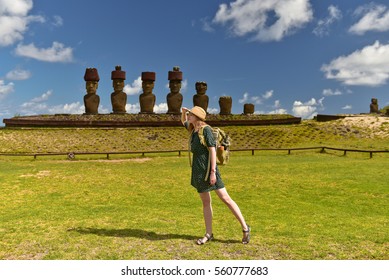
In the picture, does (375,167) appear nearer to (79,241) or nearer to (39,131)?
(79,241)

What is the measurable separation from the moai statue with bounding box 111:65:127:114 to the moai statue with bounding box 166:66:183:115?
5162 millimetres

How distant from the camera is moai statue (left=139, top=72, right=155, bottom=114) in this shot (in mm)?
40541

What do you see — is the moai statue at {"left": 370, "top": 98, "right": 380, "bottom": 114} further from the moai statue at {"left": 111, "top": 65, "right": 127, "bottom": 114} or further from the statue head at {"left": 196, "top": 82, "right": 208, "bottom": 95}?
the moai statue at {"left": 111, "top": 65, "right": 127, "bottom": 114}

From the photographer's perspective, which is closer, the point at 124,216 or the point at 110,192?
the point at 124,216

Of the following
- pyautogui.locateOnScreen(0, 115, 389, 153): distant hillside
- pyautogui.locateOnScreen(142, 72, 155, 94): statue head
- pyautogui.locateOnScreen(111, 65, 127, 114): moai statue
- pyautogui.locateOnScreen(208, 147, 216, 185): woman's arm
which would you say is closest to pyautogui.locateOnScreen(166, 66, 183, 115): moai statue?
pyautogui.locateOnScreen(142, 72, 155, 94): statue head

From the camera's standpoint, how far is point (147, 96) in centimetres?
4081

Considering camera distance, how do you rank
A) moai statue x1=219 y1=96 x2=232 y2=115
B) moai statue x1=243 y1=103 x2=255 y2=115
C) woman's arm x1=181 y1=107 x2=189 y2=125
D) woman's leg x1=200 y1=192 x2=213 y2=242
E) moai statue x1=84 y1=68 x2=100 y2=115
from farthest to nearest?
1. moai statue x1=243 y1=103 x2=255 y2=115
2. moai statue x1=219 y1=96 x2=232 y2=115
3. moai statue x1=84 y1=68 x2=100 y2=115
4. woman's arm x1=181 y1=107 x2=189 y2=125
5. woman's leg x1=200 y1=192 x2=213 y2=242

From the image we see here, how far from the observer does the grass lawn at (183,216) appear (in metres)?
5.81

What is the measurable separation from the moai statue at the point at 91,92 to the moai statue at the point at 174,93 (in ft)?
26.6

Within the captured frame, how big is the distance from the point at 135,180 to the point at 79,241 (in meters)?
7.47

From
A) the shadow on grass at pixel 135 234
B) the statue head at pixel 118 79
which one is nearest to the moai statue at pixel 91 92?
the statue head at pixel 118 79

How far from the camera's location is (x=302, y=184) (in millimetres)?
12484

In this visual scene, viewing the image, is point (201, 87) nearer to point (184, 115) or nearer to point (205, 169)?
point (184, 115)

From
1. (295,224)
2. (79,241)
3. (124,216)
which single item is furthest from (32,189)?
(295,224)
